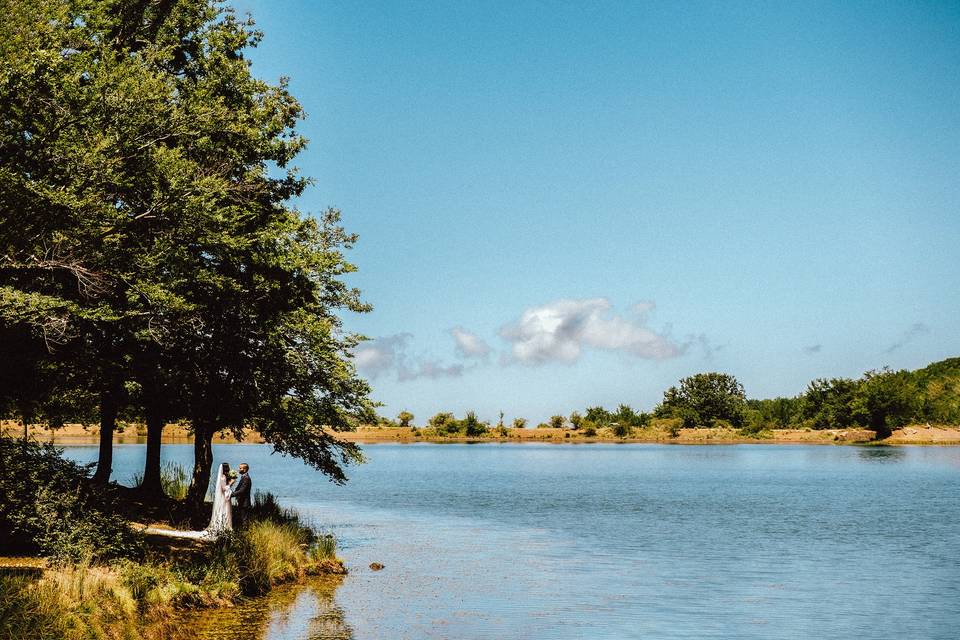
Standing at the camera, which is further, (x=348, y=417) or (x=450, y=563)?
(x=348, y=417)

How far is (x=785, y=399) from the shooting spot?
540 ft

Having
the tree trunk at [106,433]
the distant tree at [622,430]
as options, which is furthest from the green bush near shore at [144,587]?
the distant tree at [622,430]

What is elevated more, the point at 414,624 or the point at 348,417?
the point at 348,417

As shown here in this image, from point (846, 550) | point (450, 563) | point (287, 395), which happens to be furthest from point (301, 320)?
point (846, 550)

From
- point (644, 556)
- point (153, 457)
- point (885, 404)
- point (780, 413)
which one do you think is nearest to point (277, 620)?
point (153, 457)

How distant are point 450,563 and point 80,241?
15396mm

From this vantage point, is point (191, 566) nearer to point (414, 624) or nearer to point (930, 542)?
point (414, 624)

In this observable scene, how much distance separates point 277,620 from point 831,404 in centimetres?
13650

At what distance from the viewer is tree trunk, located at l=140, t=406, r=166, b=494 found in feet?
101

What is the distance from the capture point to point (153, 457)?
3144 centimetres

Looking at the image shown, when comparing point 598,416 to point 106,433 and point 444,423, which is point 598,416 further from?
point 106,433

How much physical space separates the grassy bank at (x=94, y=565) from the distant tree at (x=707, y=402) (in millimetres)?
138894

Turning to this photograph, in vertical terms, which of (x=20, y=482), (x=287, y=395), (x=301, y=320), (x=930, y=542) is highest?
(x=301, y=320)

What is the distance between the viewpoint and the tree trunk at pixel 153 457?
3078 centimetres
